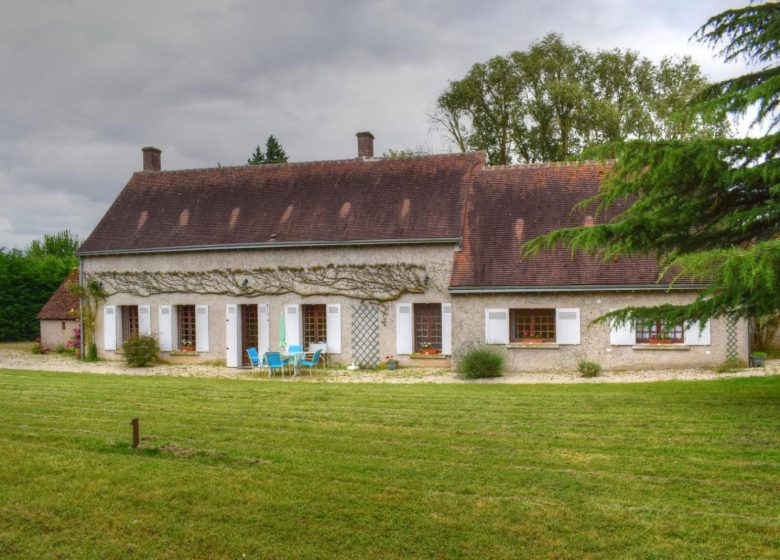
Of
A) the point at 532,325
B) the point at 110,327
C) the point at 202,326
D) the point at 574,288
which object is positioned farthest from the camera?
the point at 110,327

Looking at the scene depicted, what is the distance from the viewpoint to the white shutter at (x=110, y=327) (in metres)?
19.7

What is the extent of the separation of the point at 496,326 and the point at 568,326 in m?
1.70

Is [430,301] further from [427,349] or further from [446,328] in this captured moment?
[427,349]

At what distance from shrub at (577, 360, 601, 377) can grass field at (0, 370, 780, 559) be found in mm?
4011

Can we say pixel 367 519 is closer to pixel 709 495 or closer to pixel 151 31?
pixel 709 495

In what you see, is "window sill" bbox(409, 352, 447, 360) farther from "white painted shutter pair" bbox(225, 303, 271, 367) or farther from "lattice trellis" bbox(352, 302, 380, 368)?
"white painted shutter pair" bbox(225, 303, 271, 367)

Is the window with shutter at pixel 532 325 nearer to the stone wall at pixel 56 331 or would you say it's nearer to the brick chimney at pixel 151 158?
the brick chimney at pixel 151 158

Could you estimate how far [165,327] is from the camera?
750 inches

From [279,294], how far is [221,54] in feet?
21.3

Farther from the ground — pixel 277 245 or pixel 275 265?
pixel 277 245

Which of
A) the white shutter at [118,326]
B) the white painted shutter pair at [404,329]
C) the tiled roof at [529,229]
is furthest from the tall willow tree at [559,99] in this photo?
the white shutter at [118,326]

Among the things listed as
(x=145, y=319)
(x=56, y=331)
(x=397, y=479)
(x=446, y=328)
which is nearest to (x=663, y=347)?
(x=446, y=328)

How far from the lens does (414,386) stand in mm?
12719

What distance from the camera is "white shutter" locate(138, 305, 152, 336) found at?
63.1 ft
